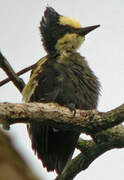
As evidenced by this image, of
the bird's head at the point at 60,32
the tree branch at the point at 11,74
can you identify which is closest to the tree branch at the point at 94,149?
the tree branch at the point at 11,74

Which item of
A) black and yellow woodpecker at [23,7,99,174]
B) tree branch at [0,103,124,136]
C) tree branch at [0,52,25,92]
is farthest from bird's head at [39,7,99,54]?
tree branch at [0,103,124,136]

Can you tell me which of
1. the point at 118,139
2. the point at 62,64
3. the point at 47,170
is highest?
the point at 62,64

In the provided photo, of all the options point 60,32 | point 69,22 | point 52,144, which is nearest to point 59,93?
point 52,144

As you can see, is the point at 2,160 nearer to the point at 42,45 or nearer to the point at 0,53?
the point at 0,53

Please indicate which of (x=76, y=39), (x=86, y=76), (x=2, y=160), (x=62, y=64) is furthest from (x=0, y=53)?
(x=2, y=160)

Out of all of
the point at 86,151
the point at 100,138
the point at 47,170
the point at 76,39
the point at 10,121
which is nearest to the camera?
the point at 10,121

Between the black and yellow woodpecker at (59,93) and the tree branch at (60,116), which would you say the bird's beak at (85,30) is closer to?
the black and yellow woodpecker at (59,93)
